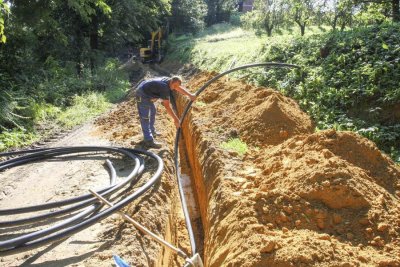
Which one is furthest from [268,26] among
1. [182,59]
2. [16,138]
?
[16,138]

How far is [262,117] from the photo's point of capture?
7.61 metres

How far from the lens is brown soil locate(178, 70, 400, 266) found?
3.60 m

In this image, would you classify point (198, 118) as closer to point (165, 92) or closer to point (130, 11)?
point (165, 92)

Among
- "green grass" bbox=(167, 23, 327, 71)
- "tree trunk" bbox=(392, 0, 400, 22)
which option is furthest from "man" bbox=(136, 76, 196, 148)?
"tree trunk" bbox=(392, 0, 400, 22)

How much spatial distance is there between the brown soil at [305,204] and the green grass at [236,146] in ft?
0.46

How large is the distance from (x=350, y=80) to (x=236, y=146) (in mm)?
3074

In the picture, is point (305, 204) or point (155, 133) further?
point (155, 133)

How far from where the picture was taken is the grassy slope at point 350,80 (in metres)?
6.50

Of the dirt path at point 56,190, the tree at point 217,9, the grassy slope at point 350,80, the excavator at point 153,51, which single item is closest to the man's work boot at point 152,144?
the dirt path at point 56,190

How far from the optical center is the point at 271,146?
6.87 m

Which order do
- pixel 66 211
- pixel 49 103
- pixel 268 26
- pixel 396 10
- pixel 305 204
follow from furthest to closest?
1. pixel 268 26
2. pixel 49 103
3. pixel 396 10
4. pixel 66 211
5. pixel 305 204

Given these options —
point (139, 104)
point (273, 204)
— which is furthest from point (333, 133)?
point (139, 104)

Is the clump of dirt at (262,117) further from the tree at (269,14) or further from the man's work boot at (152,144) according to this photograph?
the tree at (269,14)

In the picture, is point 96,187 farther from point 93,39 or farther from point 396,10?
point 93,39
